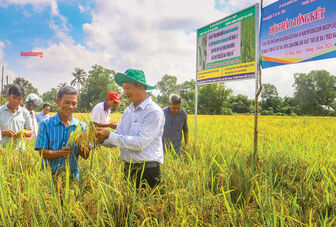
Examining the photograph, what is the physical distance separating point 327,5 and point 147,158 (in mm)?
2605

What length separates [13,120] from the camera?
3236 mm

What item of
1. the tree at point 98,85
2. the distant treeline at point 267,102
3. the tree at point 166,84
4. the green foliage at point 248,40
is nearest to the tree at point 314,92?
the distant treeline at point 267,102

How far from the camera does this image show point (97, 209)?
147 centimetres

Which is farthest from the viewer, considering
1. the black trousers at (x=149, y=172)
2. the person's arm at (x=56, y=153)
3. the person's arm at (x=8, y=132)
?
the person's arm at (x=8, y=132)

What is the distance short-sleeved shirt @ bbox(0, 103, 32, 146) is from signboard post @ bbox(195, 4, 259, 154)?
3.32 meters

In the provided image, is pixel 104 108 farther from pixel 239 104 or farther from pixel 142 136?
pixel 239 104

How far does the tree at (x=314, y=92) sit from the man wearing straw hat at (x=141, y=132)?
50.1 m

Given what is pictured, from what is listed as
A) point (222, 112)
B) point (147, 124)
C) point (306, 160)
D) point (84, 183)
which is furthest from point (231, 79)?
point (222, 112)

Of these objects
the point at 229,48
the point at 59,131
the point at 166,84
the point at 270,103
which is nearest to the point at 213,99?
the point at 270,103

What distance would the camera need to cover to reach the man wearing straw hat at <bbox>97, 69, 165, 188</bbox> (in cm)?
184

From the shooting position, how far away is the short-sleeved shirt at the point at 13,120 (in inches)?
124

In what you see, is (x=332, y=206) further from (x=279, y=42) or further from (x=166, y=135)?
(x=166, y=135)

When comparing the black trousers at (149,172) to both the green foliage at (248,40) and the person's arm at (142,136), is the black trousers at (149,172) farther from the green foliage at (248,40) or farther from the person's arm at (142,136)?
the green foliage at (248,40)

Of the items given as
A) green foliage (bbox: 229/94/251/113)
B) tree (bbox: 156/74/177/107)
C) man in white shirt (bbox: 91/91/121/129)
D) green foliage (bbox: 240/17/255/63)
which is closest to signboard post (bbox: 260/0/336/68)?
green foliage (bbox: 240/17/255/63)
